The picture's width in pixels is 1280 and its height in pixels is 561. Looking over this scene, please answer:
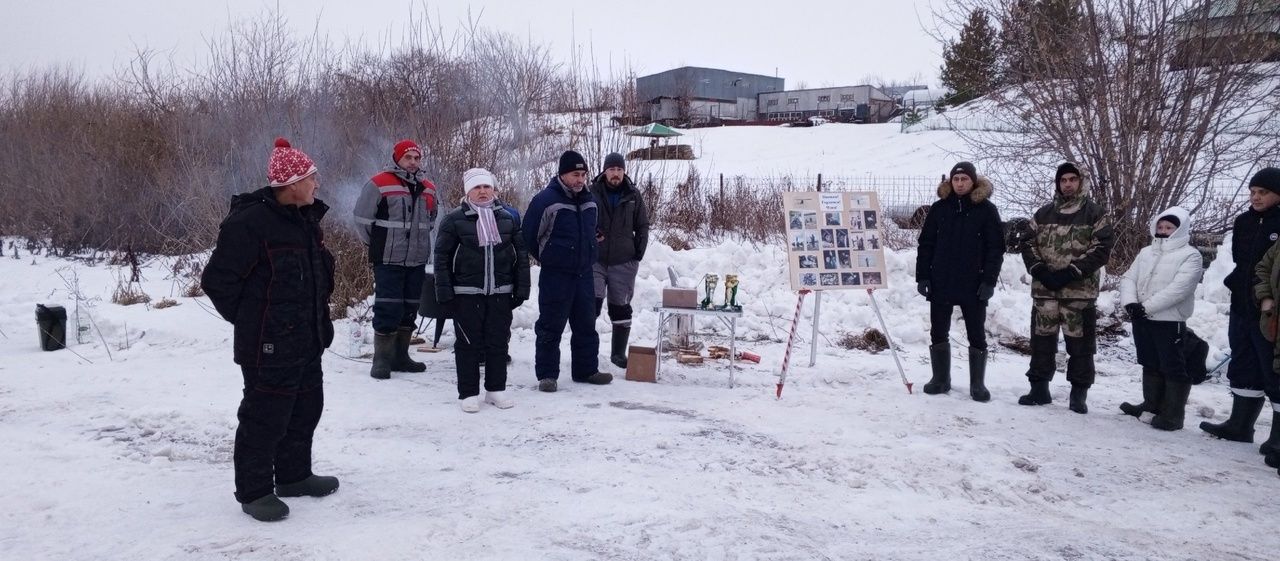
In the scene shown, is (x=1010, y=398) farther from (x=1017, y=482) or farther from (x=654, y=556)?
(x=654, y=556)

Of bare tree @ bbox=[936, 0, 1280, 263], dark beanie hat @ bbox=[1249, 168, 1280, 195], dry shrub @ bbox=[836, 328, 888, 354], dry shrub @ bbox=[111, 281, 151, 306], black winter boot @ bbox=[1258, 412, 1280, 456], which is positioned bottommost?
black winter boot @ bbox=[1258, 412, 1280, 456]

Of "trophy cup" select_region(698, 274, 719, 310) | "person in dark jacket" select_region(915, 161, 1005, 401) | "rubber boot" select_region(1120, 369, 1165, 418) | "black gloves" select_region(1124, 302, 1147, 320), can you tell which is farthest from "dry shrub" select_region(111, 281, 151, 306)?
"rubber boot" select_region(1120, 369, 1165, 418)

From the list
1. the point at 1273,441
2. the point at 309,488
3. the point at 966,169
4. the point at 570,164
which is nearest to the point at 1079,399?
the point at 1273,441

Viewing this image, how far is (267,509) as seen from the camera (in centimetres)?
412

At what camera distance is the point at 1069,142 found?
38.6ft

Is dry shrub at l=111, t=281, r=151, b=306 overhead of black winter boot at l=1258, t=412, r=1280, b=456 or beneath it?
overhead

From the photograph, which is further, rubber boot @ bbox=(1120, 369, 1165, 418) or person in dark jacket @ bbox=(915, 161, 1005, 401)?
person in dark jacket @ bbox=(915, 161, 1005, 401)

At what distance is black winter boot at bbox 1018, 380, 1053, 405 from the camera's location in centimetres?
689

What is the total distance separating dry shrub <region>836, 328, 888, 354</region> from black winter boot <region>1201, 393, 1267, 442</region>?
3.25 meters

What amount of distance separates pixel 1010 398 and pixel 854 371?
1.37 meters

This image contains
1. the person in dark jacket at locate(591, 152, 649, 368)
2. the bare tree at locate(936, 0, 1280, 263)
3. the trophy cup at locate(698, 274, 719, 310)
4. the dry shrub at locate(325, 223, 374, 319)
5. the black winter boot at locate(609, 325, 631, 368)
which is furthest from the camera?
the bare tree at locate(936, 0, 1280, 263)

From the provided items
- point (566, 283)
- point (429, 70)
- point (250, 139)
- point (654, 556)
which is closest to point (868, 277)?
point (566, 283)

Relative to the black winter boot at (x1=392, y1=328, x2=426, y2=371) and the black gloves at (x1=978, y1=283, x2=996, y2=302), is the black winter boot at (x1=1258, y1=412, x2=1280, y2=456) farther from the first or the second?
the black winter boot at (x1=392, y1=328, x2=426, y2=371)

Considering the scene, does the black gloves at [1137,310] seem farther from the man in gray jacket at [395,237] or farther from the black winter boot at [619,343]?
the man in gray jacket at [395,237]
